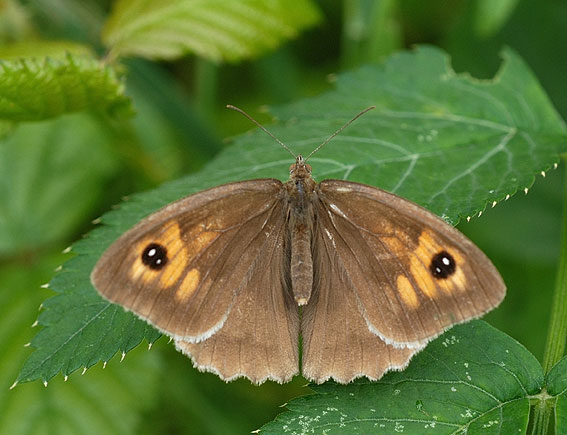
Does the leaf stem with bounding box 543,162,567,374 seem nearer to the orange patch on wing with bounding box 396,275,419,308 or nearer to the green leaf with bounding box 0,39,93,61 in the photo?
the orange patch on wing with bounding box 396,275,419,308

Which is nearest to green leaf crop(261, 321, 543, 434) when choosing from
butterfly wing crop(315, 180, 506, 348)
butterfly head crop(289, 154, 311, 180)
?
butterfly wing crop(315, 180, 506, 348)

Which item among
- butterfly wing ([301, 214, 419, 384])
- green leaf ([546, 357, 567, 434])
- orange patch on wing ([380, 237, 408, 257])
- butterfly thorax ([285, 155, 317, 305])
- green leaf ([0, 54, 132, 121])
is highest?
green leaf ([0, 54, 132, 121])

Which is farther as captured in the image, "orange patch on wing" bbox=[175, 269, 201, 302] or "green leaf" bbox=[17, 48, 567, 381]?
"green leaf" bbox=[17, 48, 567, 381]

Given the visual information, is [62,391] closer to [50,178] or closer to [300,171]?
[50,178]

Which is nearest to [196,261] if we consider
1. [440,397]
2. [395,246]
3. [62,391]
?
[395,246]

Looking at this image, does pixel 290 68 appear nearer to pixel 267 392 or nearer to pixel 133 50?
pixel 133 50

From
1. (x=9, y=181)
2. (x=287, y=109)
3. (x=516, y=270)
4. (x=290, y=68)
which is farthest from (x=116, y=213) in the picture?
(x=516, y=270)

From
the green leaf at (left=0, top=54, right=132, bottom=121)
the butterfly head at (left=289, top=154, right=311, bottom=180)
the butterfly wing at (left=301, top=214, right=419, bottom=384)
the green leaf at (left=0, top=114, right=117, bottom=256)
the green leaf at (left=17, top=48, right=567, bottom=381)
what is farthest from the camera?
the green leaf at (left=0, top=114, right=117, bottom=256)
